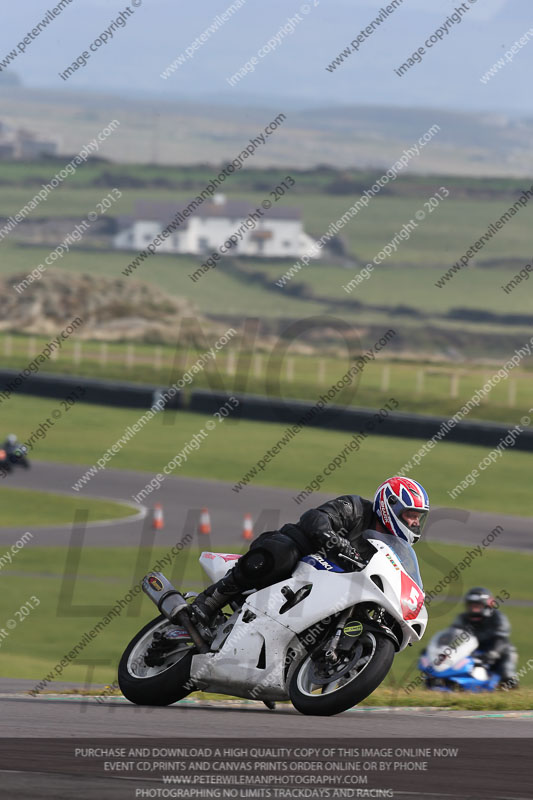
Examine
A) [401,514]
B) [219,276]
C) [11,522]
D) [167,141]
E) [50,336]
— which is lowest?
[11,522]

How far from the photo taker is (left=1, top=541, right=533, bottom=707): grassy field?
12.1 metres

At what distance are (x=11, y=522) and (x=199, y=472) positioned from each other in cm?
755

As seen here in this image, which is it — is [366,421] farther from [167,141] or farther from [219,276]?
[167,141]

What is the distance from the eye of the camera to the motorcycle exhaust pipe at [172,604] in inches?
263

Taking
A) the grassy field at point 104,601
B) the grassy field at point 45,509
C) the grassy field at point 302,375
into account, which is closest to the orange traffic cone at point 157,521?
the grassy field at point 45,509

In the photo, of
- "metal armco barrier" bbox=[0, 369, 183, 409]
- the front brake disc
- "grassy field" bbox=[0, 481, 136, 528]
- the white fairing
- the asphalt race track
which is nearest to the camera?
the asphalt race track

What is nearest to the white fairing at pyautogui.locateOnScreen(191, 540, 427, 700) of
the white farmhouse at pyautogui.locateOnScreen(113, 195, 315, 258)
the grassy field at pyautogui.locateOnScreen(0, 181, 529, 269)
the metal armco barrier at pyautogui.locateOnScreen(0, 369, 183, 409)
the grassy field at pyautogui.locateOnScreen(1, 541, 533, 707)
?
the grassy field at pyautogui.locateOnScreen(1, 541, 533, 707)

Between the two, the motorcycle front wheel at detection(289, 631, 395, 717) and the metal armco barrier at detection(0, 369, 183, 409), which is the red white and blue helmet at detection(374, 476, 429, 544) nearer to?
the motorcycle front wheel at detection(289, 631, 395, 717)

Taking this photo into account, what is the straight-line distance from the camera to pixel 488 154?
550 feet

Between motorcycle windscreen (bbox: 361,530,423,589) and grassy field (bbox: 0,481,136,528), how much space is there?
1490 centimetres

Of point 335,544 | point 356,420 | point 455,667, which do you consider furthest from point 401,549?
point 356,420

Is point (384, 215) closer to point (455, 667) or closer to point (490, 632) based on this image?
point (490, 632)

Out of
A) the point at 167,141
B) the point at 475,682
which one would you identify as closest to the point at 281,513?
the point at 475,682

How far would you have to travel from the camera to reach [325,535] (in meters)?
6.48
